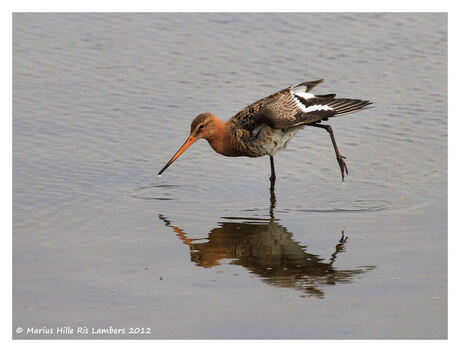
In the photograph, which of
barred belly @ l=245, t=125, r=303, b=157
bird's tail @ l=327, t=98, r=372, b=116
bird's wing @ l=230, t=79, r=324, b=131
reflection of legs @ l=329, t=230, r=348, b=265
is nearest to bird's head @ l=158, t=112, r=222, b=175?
bird's wing @ l=230, t=79, r=324, b=131

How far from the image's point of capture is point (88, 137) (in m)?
11.1

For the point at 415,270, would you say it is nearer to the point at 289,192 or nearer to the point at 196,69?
the point at 289,192

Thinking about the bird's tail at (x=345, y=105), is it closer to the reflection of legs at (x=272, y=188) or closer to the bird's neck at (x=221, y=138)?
the reflection of legs at (x=272, y=188)

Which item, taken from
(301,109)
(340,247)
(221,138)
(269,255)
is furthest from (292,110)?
(269,255)

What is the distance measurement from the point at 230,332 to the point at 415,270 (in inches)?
79.6

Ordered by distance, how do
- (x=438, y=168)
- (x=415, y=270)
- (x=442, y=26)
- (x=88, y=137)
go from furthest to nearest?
1. (x=442, y=26)
2. (x=88, y=137)
3. (x=438, y=168)
4. (x=415, y=270)

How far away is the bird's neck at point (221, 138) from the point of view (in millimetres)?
9844

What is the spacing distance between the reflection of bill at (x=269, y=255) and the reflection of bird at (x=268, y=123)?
1.54 meters

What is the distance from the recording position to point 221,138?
32.4 feet

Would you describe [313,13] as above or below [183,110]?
above

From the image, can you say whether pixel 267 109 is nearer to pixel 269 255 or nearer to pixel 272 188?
pixel 272 188

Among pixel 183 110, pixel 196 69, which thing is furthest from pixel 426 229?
pixel 196 69

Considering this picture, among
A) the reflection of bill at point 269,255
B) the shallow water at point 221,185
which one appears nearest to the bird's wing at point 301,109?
the shallow water at point 221,185

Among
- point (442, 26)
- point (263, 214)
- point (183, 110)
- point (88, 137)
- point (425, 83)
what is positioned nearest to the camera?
point (263, 214)
